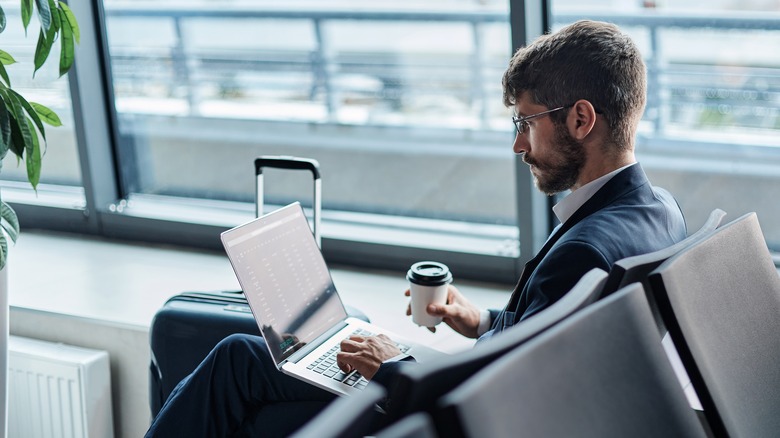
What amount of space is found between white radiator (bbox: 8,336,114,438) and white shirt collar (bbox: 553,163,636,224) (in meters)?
1.61

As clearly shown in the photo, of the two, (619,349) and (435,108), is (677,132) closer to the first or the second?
(435,108)

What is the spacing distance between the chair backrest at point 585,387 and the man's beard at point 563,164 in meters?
0.66

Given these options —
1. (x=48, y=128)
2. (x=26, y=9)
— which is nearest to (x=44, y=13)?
(x=26, y=9)

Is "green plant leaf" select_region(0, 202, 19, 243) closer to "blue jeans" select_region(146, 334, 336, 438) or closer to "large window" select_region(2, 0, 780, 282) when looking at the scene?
"blue jeans" select_region(146, 334, 336, 438)

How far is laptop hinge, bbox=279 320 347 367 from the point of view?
197 centimetres

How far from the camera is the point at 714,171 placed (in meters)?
2.78

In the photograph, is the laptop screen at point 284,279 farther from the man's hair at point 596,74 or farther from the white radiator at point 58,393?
the white radiator at point 58,393

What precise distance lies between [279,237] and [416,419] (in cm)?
133

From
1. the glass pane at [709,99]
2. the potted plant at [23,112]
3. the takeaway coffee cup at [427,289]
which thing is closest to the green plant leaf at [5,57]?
the potted plant at [23,112]

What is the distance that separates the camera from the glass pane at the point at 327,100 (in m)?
3.02

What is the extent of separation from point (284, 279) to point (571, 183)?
687 millimetres

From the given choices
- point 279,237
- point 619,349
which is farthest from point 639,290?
point 279,237

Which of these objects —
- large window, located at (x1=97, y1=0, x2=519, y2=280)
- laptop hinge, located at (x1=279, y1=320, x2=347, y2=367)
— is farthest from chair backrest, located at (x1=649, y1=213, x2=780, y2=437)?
large window, located at (x1=97, y1=0, x2=519, y2=280)

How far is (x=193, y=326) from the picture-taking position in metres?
2.36
